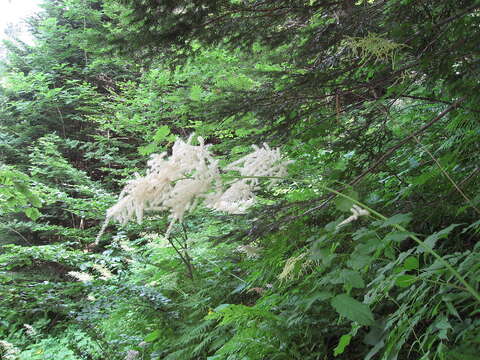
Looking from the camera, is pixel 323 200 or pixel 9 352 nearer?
pixel 323 200

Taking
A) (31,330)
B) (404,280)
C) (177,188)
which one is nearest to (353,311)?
(404,280)

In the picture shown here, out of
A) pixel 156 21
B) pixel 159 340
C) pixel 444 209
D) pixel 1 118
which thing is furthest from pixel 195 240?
pixel 1 118

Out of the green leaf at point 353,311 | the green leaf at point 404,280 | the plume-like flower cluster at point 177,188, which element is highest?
the plume-like flower cluster at point 177,188

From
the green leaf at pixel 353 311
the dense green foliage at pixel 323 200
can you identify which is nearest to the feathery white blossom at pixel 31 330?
the dense green foliage at pixel 323 200

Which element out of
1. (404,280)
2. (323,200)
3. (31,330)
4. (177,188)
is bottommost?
(31,330)

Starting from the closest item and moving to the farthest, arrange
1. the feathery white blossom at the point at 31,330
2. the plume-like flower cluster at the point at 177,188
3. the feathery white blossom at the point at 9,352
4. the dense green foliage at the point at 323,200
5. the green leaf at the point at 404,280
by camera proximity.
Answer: the plume-like flower cluster at the point at 177,188
the green leaf at the point at 404,280
the dense green foliage at the point at 323,200
the feathery white blossom at the point at 9,352
the feathery white blossom at the point at 31,330

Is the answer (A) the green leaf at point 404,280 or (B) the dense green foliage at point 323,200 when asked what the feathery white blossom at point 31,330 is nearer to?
(B) the dense green foliage at point 323,200

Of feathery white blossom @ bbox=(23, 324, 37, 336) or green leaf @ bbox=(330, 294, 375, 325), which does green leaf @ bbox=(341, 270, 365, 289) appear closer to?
green leaf @ bbox=(330, 294, 375, 325)

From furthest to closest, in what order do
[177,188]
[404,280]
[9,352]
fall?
1. [9,352]
2. [404,280]
3. [177,188]

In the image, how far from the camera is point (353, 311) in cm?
97

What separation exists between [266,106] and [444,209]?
1355 mm

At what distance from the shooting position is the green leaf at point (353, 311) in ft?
3.11

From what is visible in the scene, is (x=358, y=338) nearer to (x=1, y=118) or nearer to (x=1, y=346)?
(x=1, y=346)

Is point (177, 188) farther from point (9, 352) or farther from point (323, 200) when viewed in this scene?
point (9, 352)
